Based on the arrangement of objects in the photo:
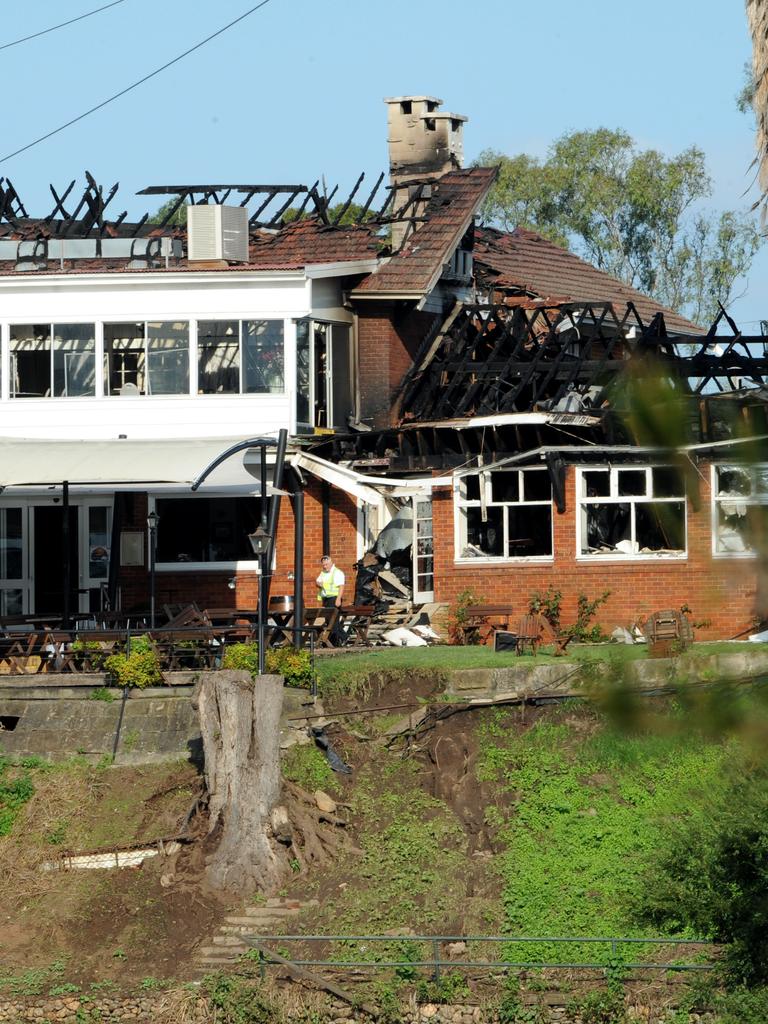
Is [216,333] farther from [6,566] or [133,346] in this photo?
[6,566]

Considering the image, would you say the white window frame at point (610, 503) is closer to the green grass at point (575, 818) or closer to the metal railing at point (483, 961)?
the green grass at point (575, 818)

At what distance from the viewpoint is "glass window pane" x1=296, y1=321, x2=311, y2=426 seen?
25625 millimetres

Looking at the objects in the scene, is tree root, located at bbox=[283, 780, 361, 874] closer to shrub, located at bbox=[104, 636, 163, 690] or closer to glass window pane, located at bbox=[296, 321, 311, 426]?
shrub, located at bbox=[104, 636, 163, 690]

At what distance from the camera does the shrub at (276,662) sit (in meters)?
20.1

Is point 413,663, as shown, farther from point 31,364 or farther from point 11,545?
point 31,364

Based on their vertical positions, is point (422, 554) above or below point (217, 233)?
below

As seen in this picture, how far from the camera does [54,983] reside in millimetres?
16562

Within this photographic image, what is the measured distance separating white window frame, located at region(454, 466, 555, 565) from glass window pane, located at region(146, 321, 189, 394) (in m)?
4.54

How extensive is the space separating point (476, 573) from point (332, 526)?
2474 millimetres

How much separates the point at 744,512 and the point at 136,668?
1551 centimetres

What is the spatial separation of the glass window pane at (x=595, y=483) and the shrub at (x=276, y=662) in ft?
18.5

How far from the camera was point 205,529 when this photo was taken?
84.4ft

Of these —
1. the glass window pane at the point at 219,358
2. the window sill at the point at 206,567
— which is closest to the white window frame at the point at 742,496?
the window sill at the point at 206,567

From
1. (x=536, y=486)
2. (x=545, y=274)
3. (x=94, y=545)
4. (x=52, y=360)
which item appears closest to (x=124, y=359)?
(x=52, y=360)
